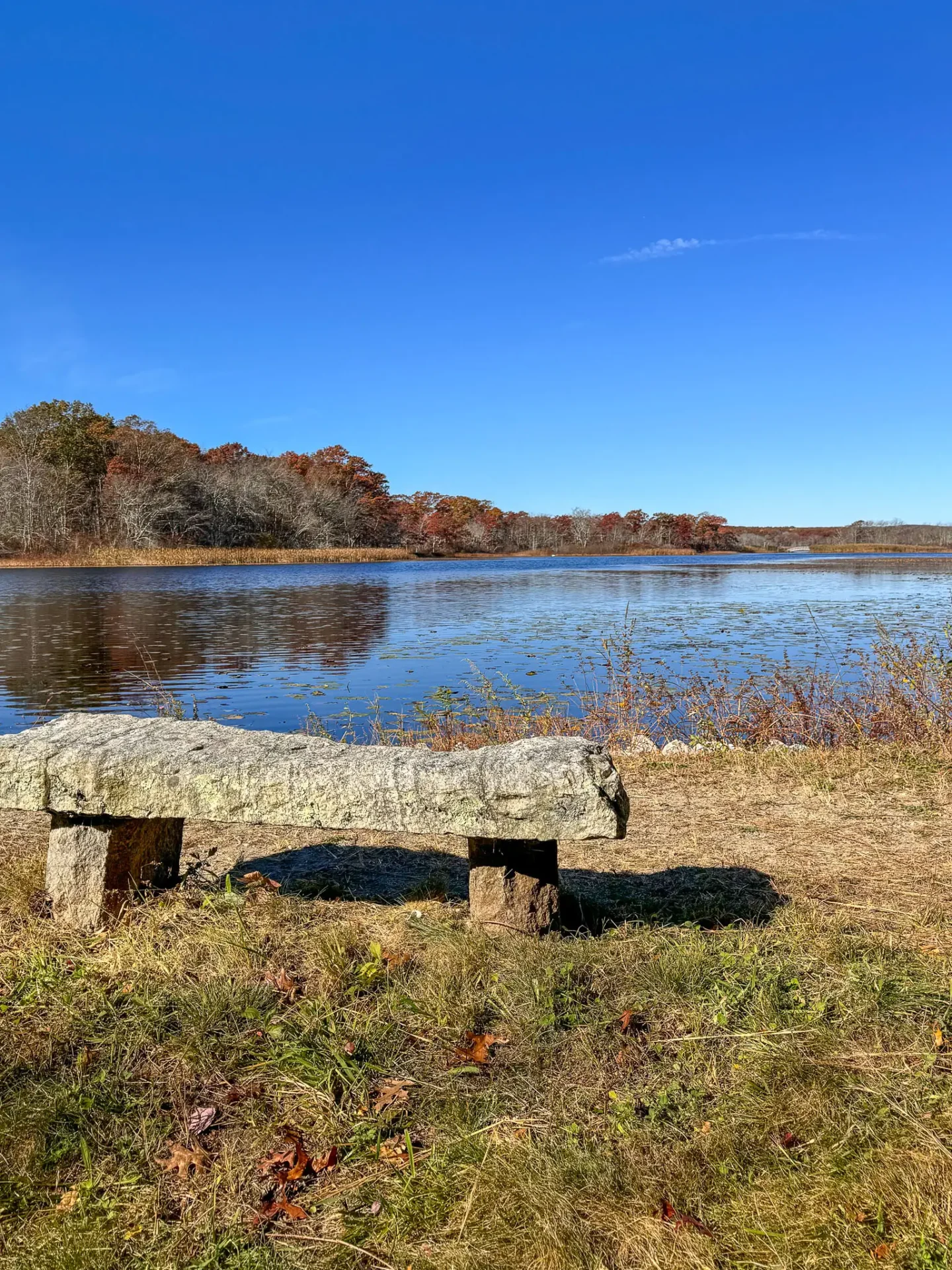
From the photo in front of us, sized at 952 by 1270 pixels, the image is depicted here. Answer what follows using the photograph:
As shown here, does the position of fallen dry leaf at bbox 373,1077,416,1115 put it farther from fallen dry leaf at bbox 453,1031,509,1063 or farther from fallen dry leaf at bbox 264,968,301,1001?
fallen dry leaf at bbox 264,968,301,1001

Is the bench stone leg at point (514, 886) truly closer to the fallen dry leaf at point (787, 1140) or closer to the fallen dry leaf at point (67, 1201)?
the fallen dry leaf at point (787, 1140)

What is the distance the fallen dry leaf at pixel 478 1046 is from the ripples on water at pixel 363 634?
8.21m

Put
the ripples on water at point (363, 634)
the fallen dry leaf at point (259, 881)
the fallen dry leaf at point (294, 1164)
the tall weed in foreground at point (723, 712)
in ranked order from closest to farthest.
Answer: the fallen dry leaf at point (294, 1164) → the fallen dry leaf at point (259, 881) → the tall weed in foreground at point (723, 712) → the ripples on water at point (363, 634)

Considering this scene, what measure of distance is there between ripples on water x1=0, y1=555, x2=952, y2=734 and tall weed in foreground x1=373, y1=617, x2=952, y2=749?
1356 millimetres

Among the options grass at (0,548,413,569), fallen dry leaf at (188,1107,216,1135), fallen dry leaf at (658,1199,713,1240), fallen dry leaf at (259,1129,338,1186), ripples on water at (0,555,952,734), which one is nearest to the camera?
fallen dry leaf at (658,1199,713,1240)

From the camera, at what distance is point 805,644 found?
652 inches

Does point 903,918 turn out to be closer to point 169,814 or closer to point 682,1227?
point 682,1227

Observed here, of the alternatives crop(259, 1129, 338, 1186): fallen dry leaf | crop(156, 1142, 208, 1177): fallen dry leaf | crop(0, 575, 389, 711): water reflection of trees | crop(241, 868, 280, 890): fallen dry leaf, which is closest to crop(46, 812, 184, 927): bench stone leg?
crop(241, 868, 280, 890): fallen dry leaf

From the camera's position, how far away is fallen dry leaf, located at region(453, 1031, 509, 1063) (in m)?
2.90

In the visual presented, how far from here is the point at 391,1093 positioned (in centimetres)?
272

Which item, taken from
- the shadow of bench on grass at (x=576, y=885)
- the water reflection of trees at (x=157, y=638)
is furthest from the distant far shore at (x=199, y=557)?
the shadow of bench on grass at (x=576, y=885)

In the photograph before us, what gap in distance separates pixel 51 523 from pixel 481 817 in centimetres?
6379

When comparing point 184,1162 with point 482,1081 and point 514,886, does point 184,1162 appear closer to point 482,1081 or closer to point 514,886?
point 482,1081

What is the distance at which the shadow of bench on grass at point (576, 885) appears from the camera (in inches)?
164
